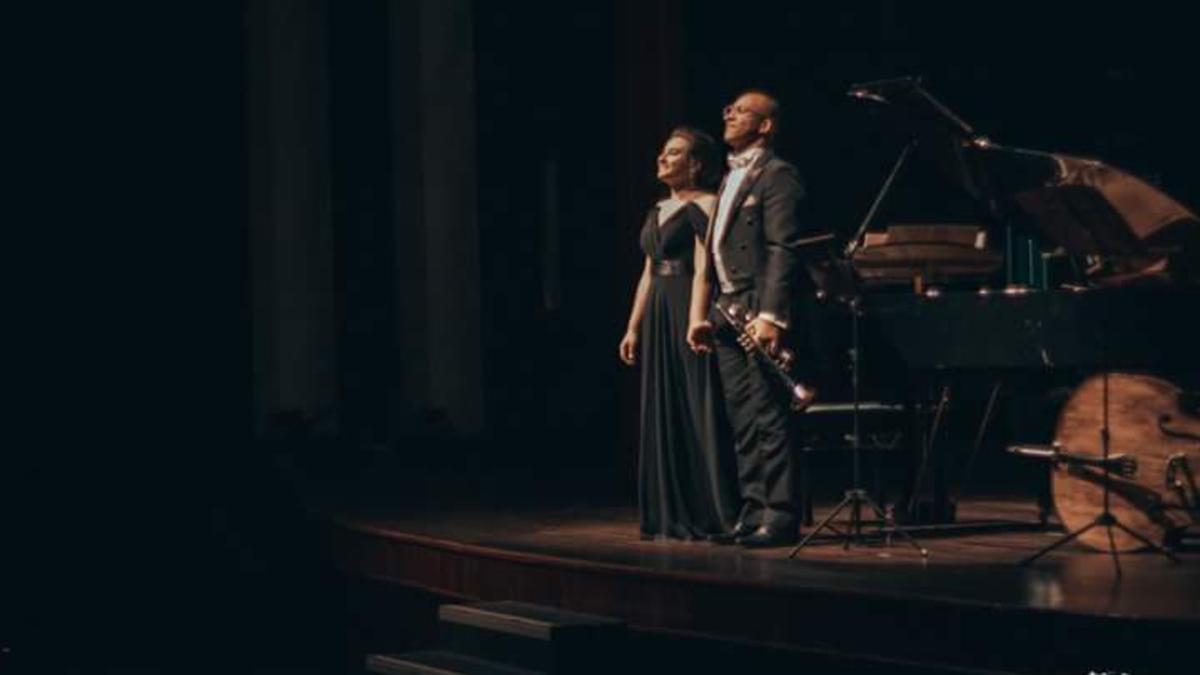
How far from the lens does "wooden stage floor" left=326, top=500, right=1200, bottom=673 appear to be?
5551 mm

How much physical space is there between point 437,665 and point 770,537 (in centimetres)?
128

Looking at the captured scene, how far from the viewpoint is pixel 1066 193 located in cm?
674

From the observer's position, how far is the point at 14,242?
36.5ft

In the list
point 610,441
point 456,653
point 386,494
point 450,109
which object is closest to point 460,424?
point 610,441

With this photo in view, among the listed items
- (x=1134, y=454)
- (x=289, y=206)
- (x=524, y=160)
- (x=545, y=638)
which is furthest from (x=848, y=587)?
(x=524, y=160)

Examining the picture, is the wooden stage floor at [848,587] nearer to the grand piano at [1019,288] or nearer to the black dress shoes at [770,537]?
the black dress shoes at [770,537]

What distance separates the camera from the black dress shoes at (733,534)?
24.3 ft

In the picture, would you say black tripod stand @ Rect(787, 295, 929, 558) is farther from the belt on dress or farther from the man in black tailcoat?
the belt on dress

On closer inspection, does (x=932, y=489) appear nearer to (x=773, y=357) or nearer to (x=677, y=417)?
(x=677, y=417)

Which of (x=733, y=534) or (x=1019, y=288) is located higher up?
(x=1019, y=288)

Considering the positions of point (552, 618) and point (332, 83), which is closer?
point (552, 618)

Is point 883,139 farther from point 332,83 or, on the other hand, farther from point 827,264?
point 827,264

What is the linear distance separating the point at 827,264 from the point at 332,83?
734 centimetres

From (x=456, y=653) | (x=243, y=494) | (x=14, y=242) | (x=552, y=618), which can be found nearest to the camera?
(x=552, y=618)
